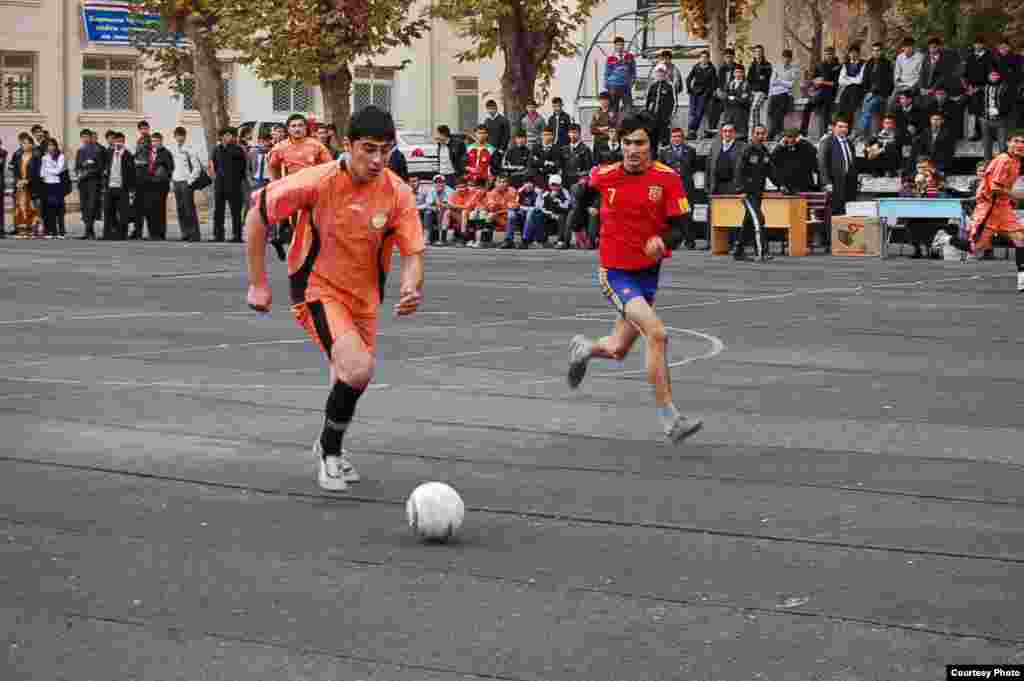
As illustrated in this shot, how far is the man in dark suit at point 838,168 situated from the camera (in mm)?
29391

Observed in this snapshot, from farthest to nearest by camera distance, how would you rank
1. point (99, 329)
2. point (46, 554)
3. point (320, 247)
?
point (99, 329) < point (320, 247) < point (46, 554)

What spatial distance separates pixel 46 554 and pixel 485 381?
6.07m

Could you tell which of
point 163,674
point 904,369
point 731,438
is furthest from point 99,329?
point 163,674

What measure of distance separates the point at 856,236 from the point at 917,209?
1.46 meters

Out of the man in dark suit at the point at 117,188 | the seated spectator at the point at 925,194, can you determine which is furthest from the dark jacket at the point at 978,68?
the man in dark suit at the point at 117,188

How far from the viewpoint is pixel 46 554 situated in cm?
762

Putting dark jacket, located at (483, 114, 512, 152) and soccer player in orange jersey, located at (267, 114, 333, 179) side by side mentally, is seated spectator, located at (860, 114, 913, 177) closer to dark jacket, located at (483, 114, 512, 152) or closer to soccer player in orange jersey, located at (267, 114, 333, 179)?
dark jacket, located at (483, 114, 512, 152)

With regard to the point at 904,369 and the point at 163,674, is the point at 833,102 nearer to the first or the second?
the point at 904,369

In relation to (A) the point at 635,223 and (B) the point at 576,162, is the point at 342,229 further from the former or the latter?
(B) the point at 576,162

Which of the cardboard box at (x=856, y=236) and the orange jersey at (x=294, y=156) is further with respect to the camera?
the cardboard box at (x=856, y=236)

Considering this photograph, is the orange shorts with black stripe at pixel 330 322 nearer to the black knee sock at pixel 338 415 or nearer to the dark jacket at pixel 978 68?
the black knee sock at pixel 338 415

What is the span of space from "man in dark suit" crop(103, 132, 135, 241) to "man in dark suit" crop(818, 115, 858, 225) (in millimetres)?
12582

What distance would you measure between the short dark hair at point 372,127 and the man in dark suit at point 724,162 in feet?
67.0

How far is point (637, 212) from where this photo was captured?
452 inches
